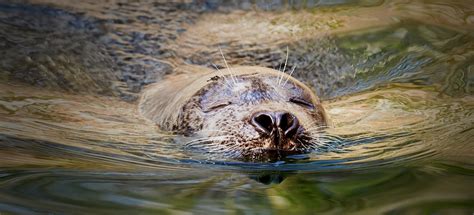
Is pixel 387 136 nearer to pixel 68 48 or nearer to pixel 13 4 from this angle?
pixel 68 48

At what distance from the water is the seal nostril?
0.27m

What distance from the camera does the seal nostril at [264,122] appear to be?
15.9 feet

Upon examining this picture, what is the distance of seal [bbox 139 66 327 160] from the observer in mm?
4863

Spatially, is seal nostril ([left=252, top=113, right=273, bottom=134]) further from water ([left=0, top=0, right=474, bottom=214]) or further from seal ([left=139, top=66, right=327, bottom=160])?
water ([left=0, top=0, right=474, bottom=214])

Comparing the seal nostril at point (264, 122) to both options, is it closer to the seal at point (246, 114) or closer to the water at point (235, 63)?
the seal at point (246, 114)

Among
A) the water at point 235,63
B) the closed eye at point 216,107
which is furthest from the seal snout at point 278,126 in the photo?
the closed eye at point 216,107

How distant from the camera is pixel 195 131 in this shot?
5.47 meters

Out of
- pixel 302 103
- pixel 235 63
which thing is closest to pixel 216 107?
pixel 302 103

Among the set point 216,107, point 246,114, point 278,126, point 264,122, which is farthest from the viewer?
point 216,107

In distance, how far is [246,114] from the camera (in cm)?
522

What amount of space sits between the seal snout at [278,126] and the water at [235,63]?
184 mm

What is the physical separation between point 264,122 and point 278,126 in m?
0.13

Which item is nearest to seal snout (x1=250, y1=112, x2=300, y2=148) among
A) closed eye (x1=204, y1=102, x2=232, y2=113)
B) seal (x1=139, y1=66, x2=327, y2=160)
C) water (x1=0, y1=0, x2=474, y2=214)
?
seal (x1=139, y1=66, x2=327, y2=160)

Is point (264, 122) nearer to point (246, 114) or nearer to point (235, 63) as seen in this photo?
point (246, 114)
